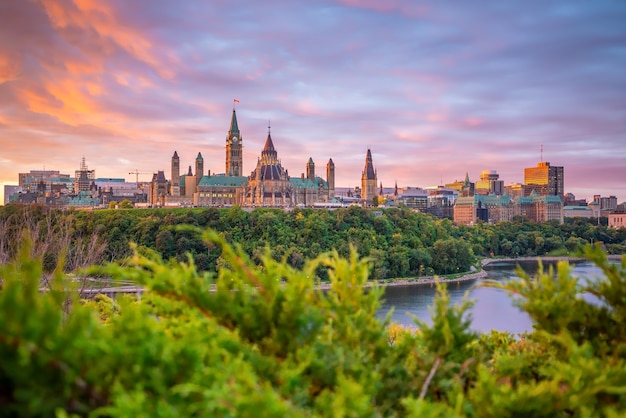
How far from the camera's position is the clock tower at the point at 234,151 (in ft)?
306

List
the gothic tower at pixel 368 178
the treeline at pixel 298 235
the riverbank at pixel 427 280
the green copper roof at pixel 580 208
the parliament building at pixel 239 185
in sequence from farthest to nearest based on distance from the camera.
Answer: the green copper roof at pixel 580 208 → the gothic tower at pixel 368 178 → the parliament building at pixel 239 185 → the treeline at pixel 298 235 → the riverbank at pixel 427 280

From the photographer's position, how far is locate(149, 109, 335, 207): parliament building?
8381cm

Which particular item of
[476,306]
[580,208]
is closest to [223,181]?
[476,306]

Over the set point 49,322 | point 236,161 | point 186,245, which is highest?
point 236,161

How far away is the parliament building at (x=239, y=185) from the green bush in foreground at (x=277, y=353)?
77.5m

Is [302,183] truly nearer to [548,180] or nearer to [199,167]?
[199,167]

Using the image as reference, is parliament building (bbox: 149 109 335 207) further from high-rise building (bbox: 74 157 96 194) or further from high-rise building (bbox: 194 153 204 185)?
high-rise building (bbox: 74 157 96 194)

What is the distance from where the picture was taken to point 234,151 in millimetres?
94250

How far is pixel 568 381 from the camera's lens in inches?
154

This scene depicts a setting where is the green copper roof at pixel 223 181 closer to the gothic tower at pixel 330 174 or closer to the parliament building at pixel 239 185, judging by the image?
the parliament building at pixel 239 185

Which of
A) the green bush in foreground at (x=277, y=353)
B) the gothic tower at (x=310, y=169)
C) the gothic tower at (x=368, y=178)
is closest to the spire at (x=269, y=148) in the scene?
the gothic tower at (x=310, y=169)

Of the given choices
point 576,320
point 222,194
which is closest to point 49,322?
point 576,320

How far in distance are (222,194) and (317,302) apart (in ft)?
276

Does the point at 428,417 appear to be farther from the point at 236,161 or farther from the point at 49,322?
the point at 236,161
